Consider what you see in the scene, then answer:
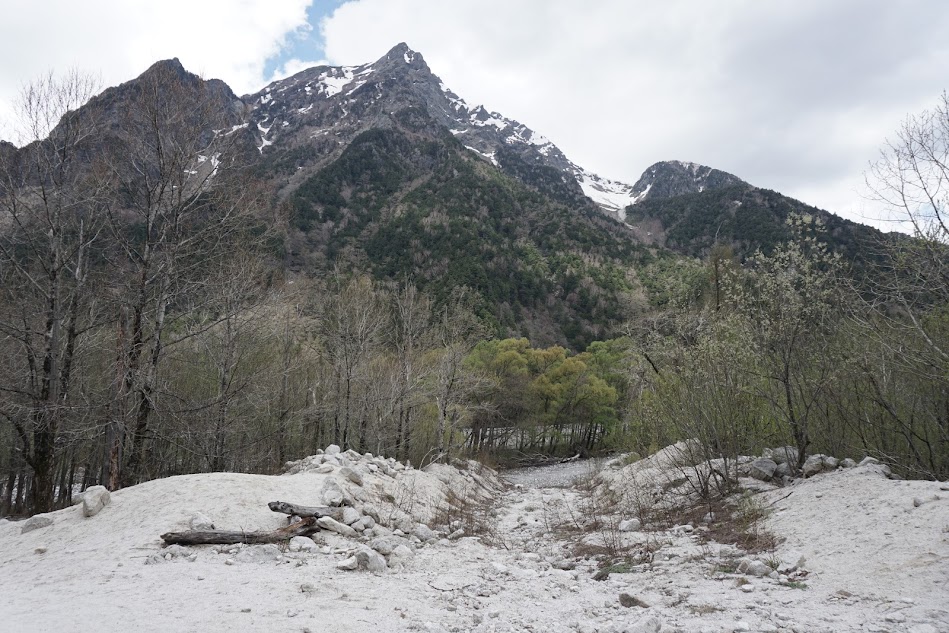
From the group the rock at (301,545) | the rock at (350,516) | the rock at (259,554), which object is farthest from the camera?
the rock at (350,516)

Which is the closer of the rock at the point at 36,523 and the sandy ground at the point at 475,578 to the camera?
the sandy ground at the point at 475,578

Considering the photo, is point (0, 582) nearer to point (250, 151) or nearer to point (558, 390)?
point (250, 151)

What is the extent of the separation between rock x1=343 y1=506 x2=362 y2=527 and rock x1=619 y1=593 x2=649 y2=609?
4631 mm

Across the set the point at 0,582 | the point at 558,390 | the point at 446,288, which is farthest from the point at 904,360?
the point at 446,288

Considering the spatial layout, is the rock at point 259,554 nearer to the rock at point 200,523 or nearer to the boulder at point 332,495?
the rock at point 200,523

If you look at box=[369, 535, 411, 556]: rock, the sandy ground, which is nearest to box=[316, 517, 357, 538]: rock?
the sandy ground

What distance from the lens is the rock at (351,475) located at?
11.1 m

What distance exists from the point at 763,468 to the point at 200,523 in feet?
34.9

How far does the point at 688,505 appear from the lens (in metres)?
11.0

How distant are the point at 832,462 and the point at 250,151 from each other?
47.5ft

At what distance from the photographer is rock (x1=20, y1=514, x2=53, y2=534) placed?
7625mm

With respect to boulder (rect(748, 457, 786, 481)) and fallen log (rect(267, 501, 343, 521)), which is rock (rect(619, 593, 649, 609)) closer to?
fallen log (rect(267, 501, 343, 521))

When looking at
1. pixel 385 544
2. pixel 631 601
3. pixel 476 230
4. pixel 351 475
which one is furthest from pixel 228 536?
pixel 476 230

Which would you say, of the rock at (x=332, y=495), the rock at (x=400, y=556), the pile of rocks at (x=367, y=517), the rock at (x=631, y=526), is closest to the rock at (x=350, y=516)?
the pile of rocks at (x=367, y=517)
